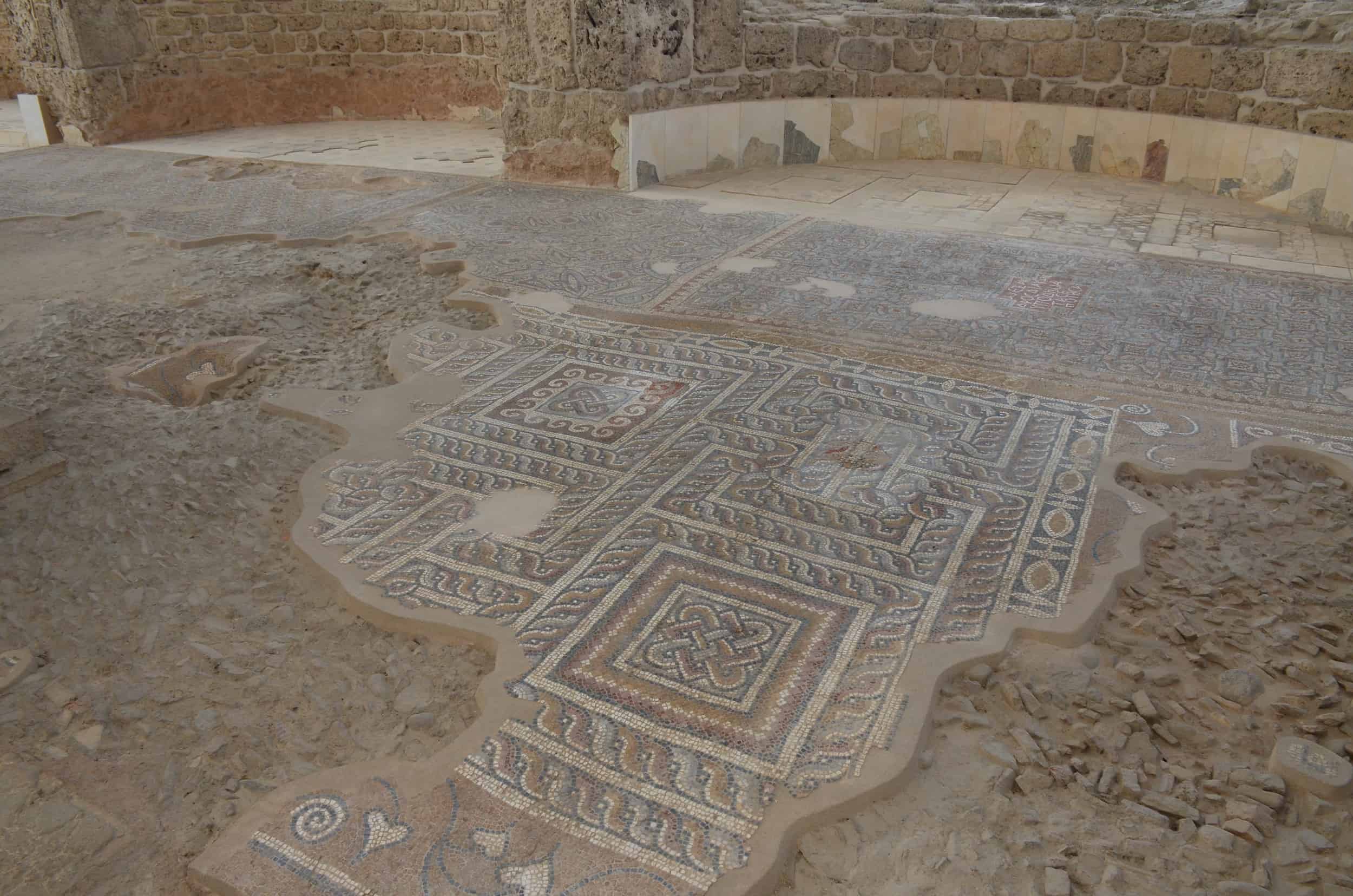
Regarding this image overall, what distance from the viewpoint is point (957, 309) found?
3.98 m

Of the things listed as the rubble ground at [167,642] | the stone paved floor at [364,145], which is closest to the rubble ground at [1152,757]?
the rubble ground at [167,642]

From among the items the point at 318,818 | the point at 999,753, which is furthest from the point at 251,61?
the point at 999,753

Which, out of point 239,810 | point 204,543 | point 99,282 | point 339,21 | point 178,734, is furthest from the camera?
point 339,21

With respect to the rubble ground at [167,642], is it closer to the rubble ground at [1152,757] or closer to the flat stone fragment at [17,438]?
the flat stone fragment at [17,438]

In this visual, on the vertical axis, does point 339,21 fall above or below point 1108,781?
above

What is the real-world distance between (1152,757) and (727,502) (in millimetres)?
1165

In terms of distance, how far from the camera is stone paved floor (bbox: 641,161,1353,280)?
4.87 meters

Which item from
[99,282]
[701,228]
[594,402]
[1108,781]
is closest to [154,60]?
[99,282]

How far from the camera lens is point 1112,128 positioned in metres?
6.34

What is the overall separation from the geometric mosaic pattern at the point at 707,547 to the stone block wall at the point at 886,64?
295 centimetres

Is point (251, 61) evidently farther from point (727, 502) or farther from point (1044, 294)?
point (727, 502)

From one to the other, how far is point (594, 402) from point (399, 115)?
715 cm

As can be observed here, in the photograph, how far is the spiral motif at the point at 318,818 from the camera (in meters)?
1.60

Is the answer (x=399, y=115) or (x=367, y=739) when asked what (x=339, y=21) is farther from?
(x=367, y=739)
